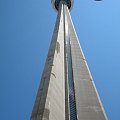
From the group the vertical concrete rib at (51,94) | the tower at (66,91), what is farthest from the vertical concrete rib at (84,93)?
the vertical concrete rib at (51,94)

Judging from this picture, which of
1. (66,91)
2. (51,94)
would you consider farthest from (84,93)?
(51,94)

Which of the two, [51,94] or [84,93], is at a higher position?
[84,93]

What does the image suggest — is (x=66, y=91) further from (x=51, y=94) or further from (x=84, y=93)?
(x=51, y=94)

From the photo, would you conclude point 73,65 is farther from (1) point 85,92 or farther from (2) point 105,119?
(2) point 105,119

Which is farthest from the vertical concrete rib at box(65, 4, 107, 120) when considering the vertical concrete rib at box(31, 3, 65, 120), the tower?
the vertical concrete rib at box(31, 3, 65, 120)

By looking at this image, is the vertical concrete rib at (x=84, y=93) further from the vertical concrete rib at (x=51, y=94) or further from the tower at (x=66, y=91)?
the vertical concrete rib at (x=51, y=94)

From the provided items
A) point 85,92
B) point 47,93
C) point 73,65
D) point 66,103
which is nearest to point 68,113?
point 66,103

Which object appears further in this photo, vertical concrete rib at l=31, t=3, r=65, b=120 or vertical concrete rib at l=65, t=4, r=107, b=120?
vertical concrete rib at l=65, t=4, r=107, b=120

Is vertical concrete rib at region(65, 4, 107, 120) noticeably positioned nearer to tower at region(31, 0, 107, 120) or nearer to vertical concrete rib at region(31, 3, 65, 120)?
tower at region(31, 0, 107, 120)
